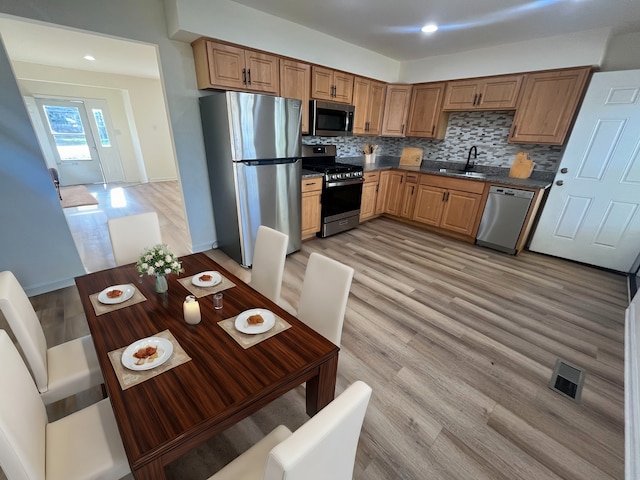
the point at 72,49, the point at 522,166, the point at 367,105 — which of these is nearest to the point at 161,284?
the point at 367,105

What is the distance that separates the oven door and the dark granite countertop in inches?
17.6

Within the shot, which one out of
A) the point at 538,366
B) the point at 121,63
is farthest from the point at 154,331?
the point at 121,63

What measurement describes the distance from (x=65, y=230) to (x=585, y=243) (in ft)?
18.8

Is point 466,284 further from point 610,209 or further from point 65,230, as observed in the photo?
point 65,230

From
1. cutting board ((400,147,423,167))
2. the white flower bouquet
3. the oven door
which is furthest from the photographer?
cutting board ((400,147,423,167))

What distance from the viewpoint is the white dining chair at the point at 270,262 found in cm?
167

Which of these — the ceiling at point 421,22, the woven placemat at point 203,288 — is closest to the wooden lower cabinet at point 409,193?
the ceiling at point 421,22

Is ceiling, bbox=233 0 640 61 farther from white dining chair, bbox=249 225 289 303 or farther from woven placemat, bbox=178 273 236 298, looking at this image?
woven placemat, bbox=178 273 236 298

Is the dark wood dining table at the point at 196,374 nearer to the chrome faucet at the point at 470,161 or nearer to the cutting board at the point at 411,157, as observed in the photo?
the chrome faucet at the point at 470,161

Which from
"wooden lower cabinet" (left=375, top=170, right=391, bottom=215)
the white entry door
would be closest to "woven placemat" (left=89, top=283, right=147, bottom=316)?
"wooden lower cabinet" (left=375, top=170, right=391, bottom=215)

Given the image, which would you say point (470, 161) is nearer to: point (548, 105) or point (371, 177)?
point (548, 105)

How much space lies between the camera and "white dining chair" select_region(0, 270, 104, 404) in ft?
3.47

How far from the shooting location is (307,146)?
12.5ft

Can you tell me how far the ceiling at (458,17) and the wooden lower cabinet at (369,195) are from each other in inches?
71.4
